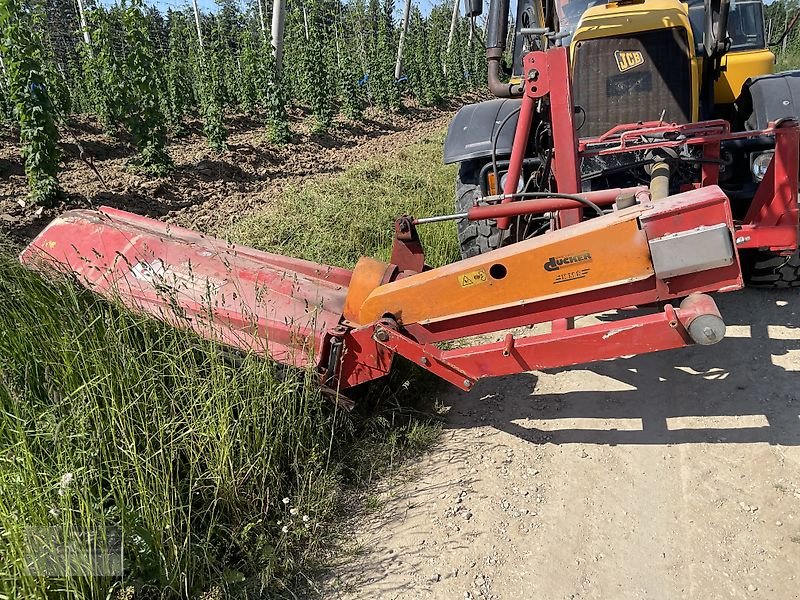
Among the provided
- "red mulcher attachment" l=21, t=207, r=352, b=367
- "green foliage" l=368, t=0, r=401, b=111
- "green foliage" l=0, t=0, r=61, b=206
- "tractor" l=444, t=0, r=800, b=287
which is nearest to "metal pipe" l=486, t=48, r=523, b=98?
"tractor" l=444, t=0, r=800, b=287

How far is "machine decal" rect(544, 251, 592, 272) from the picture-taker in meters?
2.41

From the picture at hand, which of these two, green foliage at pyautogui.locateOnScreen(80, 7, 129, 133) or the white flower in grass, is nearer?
the white flower in grass

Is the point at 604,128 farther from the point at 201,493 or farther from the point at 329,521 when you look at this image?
the point at 201,493

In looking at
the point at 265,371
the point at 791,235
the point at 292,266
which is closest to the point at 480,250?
the point at 292,266

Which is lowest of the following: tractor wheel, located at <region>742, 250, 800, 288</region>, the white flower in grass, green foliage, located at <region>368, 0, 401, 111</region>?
tractor wheel, located at <region>742, 250, 800, 288</region>

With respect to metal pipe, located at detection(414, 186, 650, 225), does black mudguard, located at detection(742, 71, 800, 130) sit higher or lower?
higher

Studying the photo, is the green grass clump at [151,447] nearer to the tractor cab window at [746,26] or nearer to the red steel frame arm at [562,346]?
the red steel frame arm at [562,346]

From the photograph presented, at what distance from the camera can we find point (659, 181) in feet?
10.4

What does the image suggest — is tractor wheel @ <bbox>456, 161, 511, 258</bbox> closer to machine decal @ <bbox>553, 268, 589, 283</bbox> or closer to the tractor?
the tractor

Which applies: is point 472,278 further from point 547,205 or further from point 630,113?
point 630,113

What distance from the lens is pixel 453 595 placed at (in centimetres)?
224

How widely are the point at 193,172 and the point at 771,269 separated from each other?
6.93 meters

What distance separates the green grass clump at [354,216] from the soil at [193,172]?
1.91 ft

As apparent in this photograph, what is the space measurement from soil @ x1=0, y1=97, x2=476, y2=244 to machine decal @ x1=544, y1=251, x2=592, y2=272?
4188 mm
